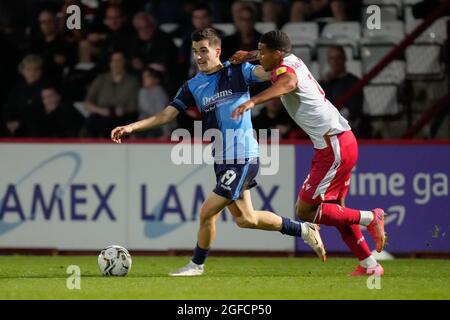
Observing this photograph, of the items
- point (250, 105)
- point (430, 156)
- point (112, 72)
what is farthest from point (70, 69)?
point (250, 105)

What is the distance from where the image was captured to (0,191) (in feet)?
42.8

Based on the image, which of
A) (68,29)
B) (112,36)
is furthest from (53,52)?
(112,36)

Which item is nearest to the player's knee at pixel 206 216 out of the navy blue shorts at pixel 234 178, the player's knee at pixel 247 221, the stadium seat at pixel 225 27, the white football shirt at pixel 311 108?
the navy blue shorts at pixel 234 178

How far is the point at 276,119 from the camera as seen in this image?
14016mm

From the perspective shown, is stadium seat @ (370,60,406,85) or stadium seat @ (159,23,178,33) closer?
stadium seat @ (370,60,406,85)

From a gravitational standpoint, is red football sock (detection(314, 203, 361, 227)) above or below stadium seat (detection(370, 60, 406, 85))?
below

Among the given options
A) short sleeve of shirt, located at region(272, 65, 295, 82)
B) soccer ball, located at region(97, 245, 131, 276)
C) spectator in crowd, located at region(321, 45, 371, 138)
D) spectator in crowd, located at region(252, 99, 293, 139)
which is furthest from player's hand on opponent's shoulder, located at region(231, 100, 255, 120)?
spectator in crowd, located at region(321, 45, 371, 138)

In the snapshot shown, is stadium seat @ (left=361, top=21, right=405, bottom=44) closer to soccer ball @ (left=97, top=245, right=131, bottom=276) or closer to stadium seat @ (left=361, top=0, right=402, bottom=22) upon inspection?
stadium seat @ (left=361, top=0, right=402, bottom=22)

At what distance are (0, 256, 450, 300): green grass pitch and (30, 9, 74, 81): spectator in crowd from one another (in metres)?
3.55

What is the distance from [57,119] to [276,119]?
269 cm

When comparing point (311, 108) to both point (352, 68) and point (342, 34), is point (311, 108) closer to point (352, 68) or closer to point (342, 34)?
point (352, 68)

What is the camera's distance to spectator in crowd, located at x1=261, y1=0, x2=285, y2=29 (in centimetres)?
1575

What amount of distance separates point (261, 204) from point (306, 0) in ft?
13.1
